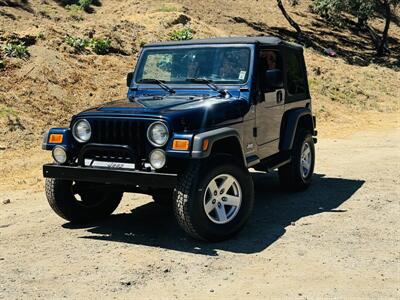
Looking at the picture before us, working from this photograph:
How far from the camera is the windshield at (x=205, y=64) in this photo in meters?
6.68

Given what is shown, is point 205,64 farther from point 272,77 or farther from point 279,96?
point 279,96

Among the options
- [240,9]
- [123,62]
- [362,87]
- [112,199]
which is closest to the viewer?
[112,199]

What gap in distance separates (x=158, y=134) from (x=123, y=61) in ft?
40.2

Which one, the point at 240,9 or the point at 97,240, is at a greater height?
the point at 240,9

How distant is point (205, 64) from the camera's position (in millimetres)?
6789

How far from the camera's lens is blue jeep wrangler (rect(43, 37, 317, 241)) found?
5488mm

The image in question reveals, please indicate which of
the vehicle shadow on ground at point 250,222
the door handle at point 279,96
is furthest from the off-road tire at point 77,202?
the door handle at point 279,96

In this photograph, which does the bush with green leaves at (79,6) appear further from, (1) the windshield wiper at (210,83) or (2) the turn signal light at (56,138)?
(2) the turn signal light at (56,138)

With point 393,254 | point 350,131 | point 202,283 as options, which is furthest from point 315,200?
point 350,131

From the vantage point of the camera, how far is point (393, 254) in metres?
5.51

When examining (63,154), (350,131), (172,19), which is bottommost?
(350,131)

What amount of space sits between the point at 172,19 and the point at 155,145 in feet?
55.0

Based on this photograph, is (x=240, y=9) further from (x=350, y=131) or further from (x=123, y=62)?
(x=350, y=131)

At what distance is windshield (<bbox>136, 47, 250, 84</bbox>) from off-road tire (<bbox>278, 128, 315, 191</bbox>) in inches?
68.7
